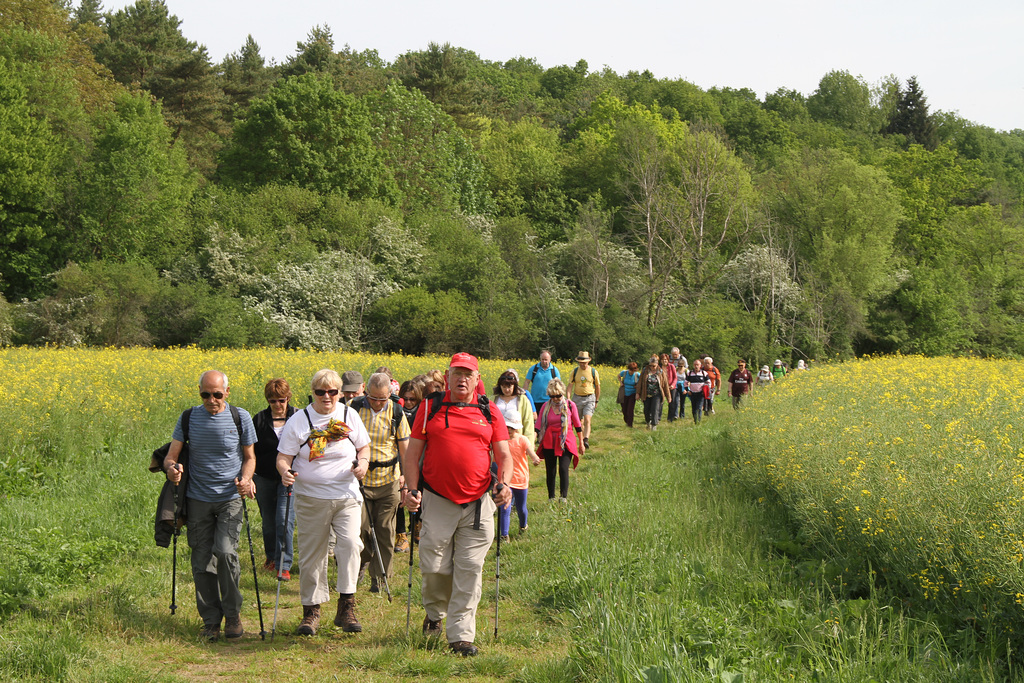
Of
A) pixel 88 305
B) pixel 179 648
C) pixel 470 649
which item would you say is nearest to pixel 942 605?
pixel 470 649

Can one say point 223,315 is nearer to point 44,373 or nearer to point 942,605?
point 44,373

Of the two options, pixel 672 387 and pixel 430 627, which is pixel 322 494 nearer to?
pixel 430 627

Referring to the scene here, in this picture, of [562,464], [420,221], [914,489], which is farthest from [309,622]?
[420,221]

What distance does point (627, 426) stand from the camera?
18.6 m

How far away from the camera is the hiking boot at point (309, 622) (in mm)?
5809

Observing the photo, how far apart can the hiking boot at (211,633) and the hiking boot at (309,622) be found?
1.84ft

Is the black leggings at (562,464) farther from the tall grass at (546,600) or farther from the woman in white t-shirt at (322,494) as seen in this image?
the woman in white t-shirt at (322,494)

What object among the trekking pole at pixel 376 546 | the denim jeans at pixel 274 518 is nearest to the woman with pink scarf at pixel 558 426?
the trekking pole at pixel 376 546

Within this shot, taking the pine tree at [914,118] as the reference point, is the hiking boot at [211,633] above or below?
below

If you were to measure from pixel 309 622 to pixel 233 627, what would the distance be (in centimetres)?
55

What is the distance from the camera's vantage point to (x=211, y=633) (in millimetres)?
5762

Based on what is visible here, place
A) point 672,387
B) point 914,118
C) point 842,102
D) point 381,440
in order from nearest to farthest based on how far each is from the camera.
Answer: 1. point 381,440
2. point 672,387
3. point 914,118
4. point 842,102

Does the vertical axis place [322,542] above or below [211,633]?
above

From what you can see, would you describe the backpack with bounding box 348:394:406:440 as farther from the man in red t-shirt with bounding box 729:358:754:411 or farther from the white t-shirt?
the man in red t-shirt with bounding box 729:358:754:411
